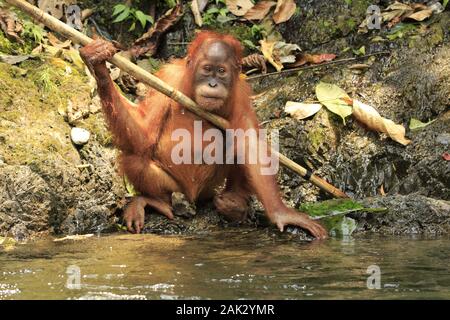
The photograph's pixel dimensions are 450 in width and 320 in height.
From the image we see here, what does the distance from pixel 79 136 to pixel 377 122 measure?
2.65m

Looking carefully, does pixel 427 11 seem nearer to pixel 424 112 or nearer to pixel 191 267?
pixel 424 112

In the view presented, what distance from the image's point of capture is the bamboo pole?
5688mm

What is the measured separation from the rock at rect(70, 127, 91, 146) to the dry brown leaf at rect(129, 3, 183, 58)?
2143 mm

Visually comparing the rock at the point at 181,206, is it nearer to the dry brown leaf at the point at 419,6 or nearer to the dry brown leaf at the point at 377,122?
the dry brown leaf at the point at 377,122

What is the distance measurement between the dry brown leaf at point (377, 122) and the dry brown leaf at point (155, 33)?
2345 mm

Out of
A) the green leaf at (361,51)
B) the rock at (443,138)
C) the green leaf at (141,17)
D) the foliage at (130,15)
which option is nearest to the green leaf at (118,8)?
the foliage at (130,15)

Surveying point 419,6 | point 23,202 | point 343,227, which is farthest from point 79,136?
point 419,6

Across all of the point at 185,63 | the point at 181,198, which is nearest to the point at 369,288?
the point at 181,198

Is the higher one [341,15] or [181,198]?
[341,15]

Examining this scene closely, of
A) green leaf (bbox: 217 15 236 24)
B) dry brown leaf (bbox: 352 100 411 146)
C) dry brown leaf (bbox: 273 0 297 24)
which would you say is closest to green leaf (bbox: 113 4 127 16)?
green leaf (bbox: 217 15 236 24)

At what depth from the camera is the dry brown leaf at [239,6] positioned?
8945 millimetres
